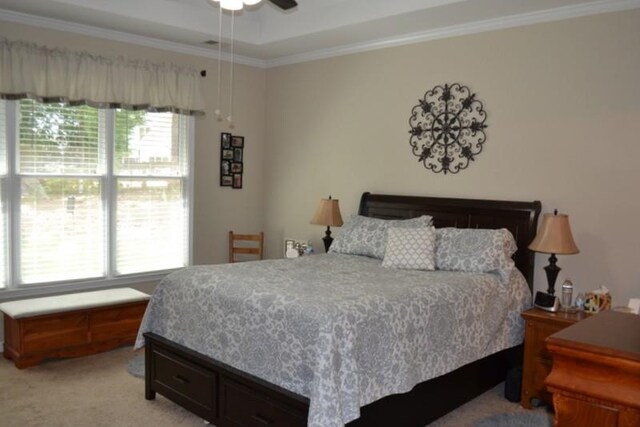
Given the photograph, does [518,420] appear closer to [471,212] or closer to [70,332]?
[471,212]

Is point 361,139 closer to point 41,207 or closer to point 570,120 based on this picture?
point 570,120

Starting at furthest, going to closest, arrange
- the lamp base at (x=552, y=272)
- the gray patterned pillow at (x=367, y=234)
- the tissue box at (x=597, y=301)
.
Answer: the gray patterned pillow at (x=367, y=234) < the lamp base at (x=552, y=272) < the tissue box at (x=597, y=301)

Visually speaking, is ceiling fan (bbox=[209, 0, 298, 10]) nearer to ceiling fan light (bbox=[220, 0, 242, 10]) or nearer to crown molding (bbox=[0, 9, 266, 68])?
ceiling fan light (bbox=[220, 0, 242, 10])

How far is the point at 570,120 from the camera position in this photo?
3.85 metres

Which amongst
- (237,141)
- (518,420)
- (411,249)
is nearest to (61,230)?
(237,141)

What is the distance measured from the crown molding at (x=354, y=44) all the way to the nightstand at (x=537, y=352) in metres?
2.06

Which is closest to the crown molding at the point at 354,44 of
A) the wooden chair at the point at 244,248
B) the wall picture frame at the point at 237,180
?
the wall picture frame at the point at 237,180

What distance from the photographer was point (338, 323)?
8.33 feet

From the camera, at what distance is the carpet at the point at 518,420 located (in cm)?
327

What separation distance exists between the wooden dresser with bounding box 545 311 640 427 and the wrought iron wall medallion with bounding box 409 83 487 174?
3.68 metres

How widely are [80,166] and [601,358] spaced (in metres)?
4.63

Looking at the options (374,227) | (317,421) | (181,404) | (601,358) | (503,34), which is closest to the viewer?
(601,358)

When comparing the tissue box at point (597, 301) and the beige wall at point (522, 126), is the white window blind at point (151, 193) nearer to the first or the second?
the beige wall at point (522, 126)

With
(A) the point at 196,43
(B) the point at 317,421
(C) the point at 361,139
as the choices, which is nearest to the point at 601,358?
(B) the point at 317,421
